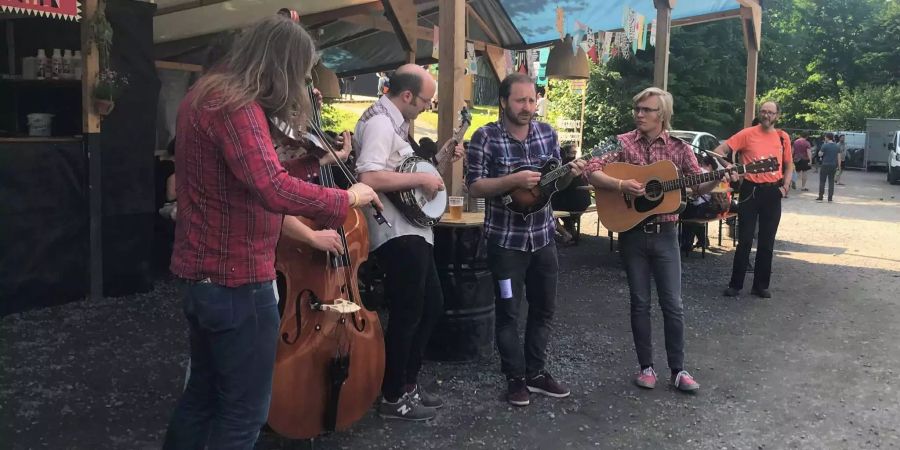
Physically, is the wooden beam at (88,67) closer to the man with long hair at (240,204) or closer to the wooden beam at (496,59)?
the man with long hair at (240,204)

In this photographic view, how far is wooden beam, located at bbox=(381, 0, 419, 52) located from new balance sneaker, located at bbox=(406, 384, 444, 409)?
4659mm

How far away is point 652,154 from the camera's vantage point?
4238 millimetres

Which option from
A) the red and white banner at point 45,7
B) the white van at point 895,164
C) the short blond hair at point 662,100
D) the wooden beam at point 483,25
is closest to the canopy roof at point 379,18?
the wooden beam at point 483,25

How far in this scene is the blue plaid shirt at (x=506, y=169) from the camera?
3.70m

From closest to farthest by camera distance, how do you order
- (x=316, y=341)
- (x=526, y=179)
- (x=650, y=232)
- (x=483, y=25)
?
(x=316, y=341) < (x=526, y=179) < (x=650, y=232) < (x=483, y=25)

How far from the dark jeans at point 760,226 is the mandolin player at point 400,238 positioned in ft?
13.1

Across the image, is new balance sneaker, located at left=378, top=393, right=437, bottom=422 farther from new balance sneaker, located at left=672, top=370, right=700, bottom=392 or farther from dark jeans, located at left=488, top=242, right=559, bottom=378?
new balance sneaker, located at left=672, top=370, right=700, bottom=392

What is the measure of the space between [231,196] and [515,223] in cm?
189

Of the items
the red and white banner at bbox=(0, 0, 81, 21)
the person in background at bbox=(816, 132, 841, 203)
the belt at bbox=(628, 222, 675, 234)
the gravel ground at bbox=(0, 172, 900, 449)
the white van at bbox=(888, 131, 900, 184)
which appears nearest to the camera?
the gravel ground at bbox=(0, 172, 900, 449)

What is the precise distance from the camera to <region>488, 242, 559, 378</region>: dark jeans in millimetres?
3721

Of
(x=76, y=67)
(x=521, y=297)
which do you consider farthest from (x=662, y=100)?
(x=76, y=67)

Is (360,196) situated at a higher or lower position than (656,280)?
higher

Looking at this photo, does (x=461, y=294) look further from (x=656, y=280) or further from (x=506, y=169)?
(x=656, y=280)

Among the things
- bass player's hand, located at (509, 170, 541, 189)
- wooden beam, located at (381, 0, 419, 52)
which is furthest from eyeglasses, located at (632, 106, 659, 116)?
wooden beam, located at (381, 0, 419, 52)
